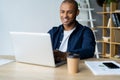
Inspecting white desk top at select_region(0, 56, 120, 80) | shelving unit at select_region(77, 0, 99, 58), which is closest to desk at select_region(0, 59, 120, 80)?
white desk top at select_region(0, 56, 120, 80)

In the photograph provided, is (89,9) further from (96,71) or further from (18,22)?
(96,71)

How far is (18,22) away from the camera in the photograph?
3916mm

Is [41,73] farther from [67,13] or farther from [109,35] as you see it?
[109,35]

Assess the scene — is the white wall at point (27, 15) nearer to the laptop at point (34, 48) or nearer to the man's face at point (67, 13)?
the man's face at point (67, 13)

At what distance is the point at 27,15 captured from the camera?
12.8 feet

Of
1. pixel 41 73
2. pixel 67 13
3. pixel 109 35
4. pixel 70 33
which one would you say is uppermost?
pixel 67 13

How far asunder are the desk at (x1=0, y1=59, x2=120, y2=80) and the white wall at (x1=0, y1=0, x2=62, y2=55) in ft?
8.19

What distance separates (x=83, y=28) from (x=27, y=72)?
83 centimetres

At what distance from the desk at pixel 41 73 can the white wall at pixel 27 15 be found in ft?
8.19

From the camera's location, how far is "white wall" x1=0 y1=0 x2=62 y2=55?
3.87 meters

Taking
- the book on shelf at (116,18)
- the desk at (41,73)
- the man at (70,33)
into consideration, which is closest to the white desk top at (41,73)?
the desk at (41,73)

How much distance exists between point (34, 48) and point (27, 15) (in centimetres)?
262

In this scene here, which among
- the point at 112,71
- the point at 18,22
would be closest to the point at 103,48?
the point at 18,22

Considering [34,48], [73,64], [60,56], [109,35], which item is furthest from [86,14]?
[73,64]
